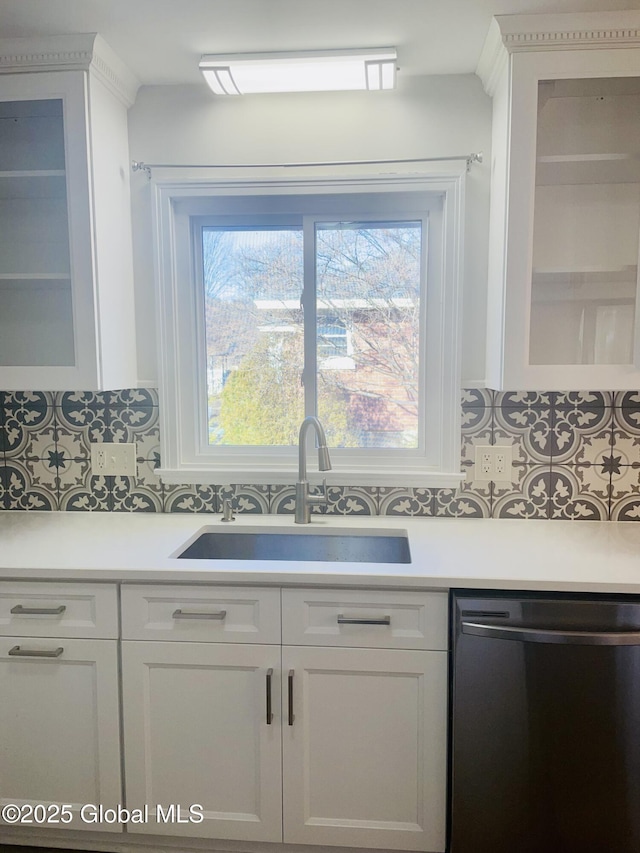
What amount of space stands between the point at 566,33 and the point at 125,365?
5.32ft

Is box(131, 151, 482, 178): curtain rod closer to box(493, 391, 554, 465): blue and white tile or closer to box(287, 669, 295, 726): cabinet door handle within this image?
box(493, 391, 554, 465): blue and white tile

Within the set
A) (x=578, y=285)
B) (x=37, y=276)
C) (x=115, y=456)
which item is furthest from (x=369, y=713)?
(x=37, y=276)

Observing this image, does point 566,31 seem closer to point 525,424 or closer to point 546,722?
point 525,424

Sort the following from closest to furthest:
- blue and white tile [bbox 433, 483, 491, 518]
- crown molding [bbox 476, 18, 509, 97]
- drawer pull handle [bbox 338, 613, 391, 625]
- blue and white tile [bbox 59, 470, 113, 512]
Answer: drawer pull handle [bbox 338, 613, 391, 625], crown molding [bbox 476, 18, 509, 97], blue and white tile [bbox 433, 483, 491, 518], blue and white tile [bbox 59, 470, 113, 512]

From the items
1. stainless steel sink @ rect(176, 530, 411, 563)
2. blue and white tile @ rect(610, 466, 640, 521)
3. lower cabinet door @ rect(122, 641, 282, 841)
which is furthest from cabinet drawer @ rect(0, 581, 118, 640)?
blue and white tile @ rect(610, 466, 640, 521)

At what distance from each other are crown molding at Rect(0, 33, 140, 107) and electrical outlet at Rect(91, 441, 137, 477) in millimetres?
1172

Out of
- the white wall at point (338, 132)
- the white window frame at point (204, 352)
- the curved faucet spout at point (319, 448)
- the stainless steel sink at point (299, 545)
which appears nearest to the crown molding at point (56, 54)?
the white wall at point (338, 132)

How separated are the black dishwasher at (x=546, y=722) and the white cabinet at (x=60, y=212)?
1.34 metres

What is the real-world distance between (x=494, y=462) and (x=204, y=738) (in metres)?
1.22

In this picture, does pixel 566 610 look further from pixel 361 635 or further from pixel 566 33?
pixel 566 33

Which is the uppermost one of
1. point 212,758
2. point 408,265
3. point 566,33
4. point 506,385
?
point 566,33

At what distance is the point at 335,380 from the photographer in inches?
79.4

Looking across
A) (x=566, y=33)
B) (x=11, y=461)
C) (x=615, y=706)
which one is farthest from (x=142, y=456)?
(x=566, y=33)

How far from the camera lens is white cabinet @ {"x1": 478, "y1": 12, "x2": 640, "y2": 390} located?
1.56 meters
